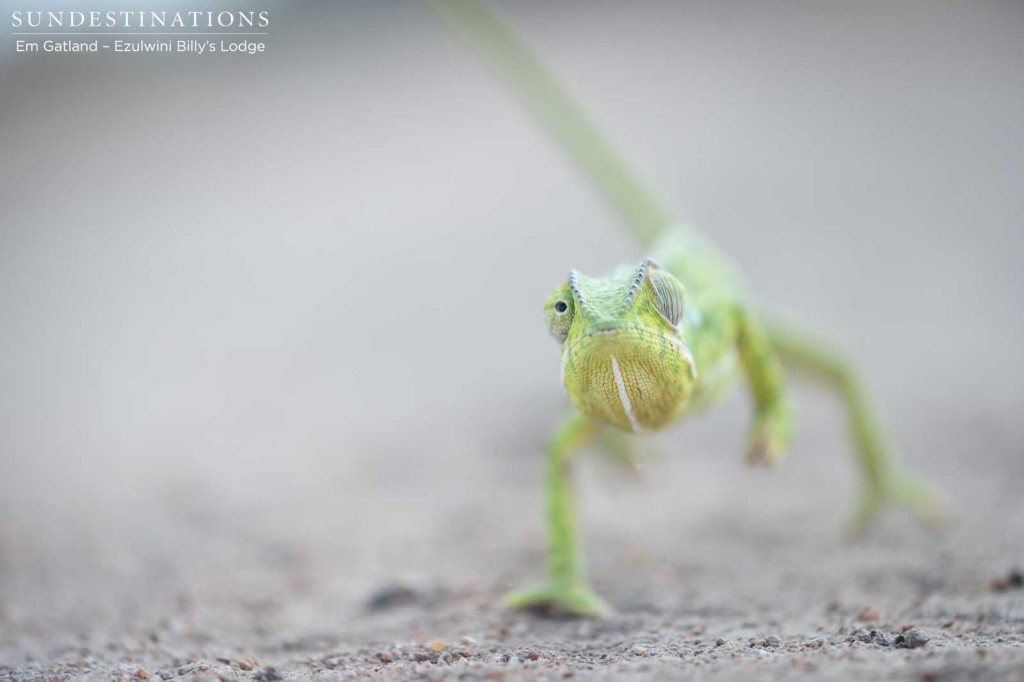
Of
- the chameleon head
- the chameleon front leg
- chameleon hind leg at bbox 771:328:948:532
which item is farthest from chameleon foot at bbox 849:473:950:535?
the chameleon head

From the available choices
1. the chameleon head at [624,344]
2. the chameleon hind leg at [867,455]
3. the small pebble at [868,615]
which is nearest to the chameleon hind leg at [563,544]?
the small pebble at [868,615]

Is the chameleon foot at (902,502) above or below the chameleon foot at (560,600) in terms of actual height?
above

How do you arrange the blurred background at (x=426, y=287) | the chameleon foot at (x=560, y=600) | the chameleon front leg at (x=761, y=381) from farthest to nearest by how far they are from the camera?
the blurred background at (x=426, y=287)
the chameleon foot at (x=560, y=600)
the chameleon front leg at (x=761, y=381)

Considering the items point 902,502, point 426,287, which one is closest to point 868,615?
point 902,502

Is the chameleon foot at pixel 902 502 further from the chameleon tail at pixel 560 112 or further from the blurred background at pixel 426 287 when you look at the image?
the chameleon tail at pixel 560 112

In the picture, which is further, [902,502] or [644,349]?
[902,502]

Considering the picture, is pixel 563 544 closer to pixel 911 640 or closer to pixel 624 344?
pixel 911 640

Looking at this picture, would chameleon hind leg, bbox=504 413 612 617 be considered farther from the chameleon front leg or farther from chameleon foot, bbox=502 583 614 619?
the chameleon front leg
